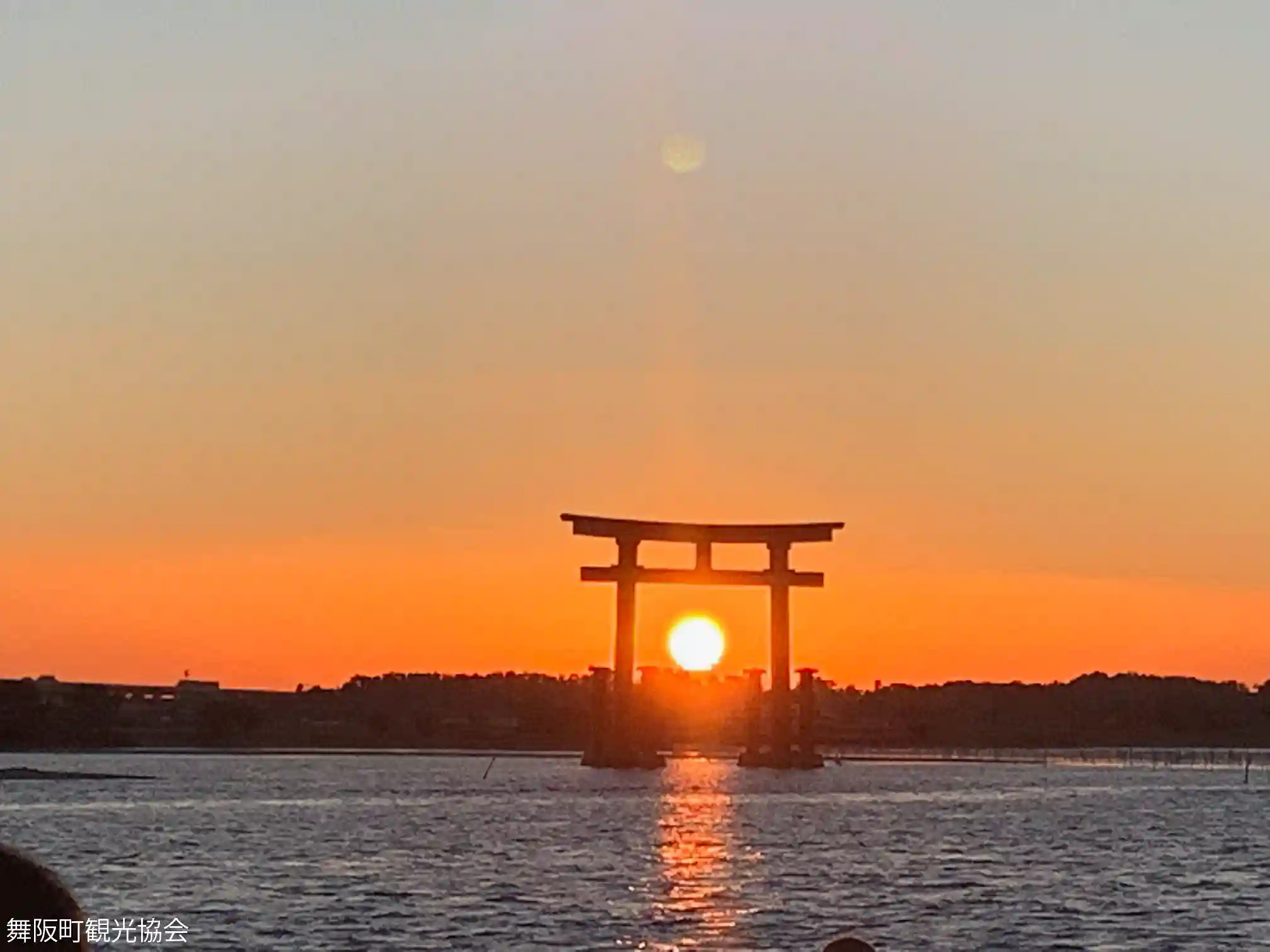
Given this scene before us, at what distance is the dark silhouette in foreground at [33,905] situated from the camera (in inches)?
166

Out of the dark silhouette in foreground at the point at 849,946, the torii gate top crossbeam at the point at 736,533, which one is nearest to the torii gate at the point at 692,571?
the torii gate top crossbeam at the point at 736,533

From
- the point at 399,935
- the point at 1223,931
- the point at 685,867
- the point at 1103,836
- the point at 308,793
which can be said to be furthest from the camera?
the point at 308,793

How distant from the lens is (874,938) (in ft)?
103

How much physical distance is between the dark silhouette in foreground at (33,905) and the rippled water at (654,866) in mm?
25615

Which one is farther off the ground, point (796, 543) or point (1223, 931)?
point (796, 543)

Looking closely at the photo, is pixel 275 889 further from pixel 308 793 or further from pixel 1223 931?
pixel 308 793

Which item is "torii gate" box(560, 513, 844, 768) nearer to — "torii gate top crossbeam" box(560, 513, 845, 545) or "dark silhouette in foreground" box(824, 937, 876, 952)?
"torii gate top crossbeam" box(560, 513, 845, 545)

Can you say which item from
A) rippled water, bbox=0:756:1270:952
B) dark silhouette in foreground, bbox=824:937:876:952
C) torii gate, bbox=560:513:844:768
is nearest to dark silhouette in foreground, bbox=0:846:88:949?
dark silhouette in foreground, bbox=824:937:876:952

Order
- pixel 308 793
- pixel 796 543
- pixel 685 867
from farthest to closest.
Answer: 1. pixel 796 543
2. pixel 308 793
3. pixel 685 867

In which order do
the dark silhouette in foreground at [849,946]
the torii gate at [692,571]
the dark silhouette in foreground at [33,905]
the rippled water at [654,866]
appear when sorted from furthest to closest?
the torii gate at [692,571]
the rippled water at [654,866]
the dark silhouette in foreground at [849,946]
the dark silhouette in foreground at [33,905]

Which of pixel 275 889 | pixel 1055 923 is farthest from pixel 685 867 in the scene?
pixel 1055 923

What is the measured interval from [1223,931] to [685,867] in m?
16.2

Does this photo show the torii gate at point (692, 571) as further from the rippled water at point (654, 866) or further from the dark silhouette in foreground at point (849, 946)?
→ the dark silhouette in foreground at point (849, 946)

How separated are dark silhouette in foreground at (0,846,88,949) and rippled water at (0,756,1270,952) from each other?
1008 inches
